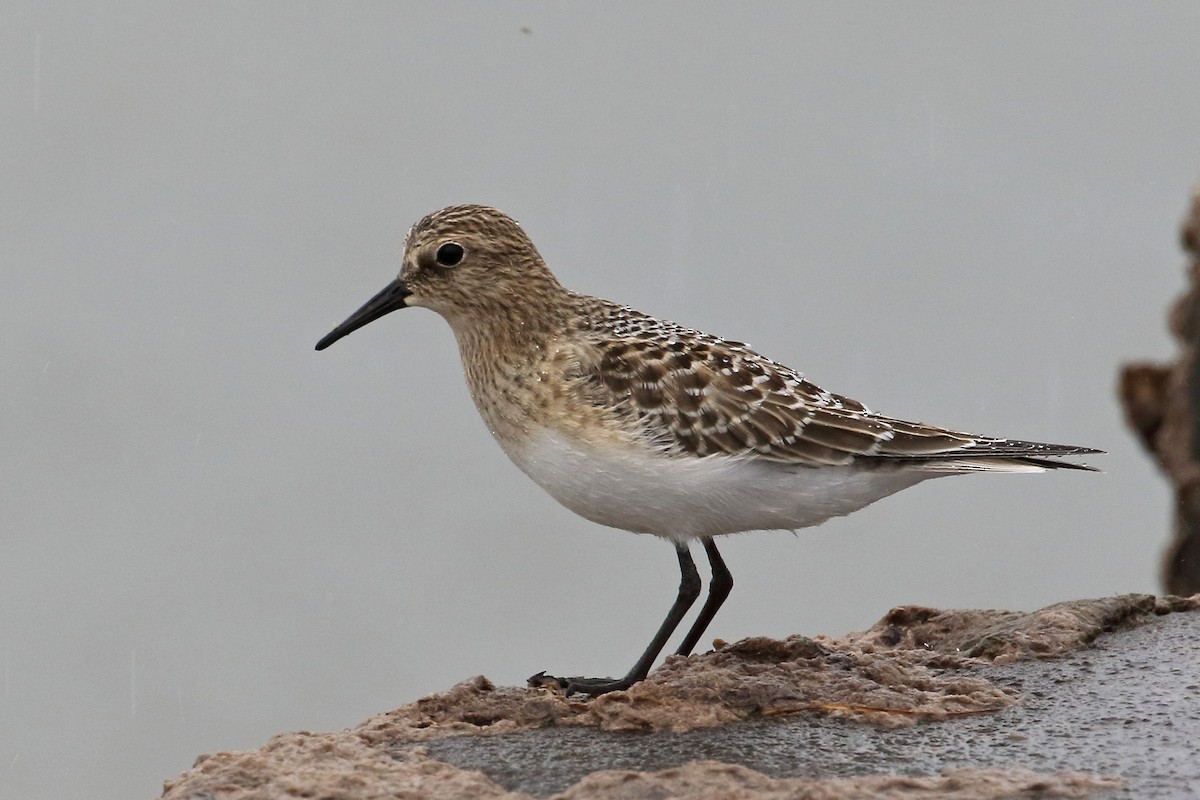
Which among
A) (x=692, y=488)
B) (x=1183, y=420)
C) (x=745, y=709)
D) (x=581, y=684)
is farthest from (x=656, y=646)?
(x=1183, y=420)

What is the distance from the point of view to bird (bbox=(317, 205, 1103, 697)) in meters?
6.66

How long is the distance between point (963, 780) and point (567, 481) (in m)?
2.37

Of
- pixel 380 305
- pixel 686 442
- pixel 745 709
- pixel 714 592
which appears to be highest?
pixel 380 305

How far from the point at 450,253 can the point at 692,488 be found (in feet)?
5.57

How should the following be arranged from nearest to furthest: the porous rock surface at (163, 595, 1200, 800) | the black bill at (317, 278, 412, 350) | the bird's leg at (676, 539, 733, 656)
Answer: the porous rock surface at (163, 595, 1200, 800) < the bird's leg at (676, 539, 733, 656) < the black bill at (317, 278, 412, 350)

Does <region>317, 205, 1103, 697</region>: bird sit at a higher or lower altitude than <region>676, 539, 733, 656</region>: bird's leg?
higher

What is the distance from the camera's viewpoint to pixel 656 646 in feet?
22.0

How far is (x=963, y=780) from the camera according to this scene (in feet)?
15.9

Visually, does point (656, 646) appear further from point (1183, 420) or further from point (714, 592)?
point (1183, 420)

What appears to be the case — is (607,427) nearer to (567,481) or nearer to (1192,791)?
(567,481)

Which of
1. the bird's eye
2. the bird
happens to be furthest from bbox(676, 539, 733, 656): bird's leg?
the bird's eye

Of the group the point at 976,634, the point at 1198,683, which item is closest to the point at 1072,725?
the point at 1198,683

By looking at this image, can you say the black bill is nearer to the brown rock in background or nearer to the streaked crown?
the streaked crown

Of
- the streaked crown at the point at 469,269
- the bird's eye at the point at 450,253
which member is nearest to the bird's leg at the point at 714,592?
the streaked crown at the point at 469,269
